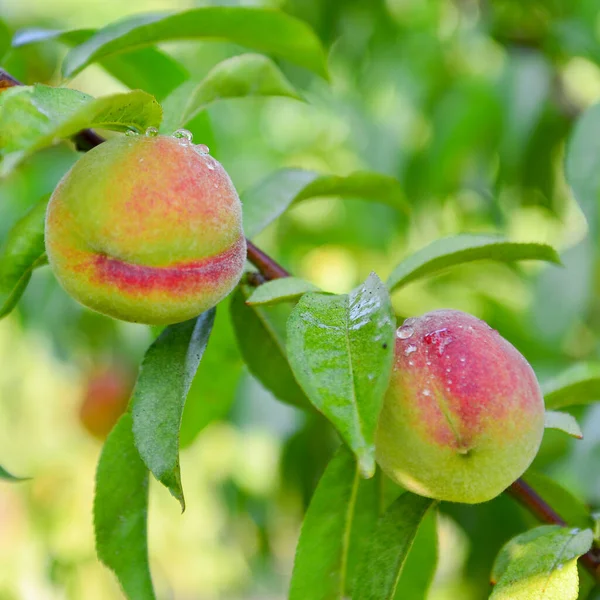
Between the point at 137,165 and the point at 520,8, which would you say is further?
the point at 520,8

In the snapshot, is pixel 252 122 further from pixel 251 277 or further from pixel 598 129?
pixel 251 277

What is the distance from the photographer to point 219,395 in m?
1.15

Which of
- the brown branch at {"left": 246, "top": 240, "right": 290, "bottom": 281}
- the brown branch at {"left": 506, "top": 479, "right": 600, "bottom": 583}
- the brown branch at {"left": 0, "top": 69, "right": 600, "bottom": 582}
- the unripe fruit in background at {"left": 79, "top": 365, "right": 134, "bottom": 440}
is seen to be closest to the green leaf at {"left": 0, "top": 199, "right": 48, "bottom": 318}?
the brown branch at {"left": 0, "top": 69, "right": 600, "bottom": 582}

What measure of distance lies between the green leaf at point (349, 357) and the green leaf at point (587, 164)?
1.70 feet

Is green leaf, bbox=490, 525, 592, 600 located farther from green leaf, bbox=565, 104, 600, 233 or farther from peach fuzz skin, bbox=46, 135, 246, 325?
green leaf, bbox=565, 104, 600, 233

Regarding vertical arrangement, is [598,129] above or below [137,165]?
below

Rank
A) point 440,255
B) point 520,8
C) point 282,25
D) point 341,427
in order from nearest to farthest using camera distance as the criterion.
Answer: point 341,427
point 440,255
point 282,25
point 520,8

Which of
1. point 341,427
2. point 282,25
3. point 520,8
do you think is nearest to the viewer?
point 341,427

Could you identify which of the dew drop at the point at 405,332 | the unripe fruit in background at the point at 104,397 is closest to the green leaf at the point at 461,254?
the dew drop at the point at 405,332

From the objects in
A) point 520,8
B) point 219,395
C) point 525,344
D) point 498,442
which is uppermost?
point 498,442

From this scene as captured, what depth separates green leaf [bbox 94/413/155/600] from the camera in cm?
82

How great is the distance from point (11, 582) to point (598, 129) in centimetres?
158

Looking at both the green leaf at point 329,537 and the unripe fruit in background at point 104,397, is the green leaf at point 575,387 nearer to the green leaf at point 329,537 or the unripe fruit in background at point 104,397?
the green leaf at point 329,537

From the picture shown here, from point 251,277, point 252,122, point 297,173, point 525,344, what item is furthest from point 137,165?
point 252,122
